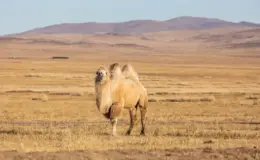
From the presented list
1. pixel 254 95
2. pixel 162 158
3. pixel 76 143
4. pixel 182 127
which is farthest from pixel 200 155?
pixel 254 95

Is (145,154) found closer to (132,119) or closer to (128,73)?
(132,119)

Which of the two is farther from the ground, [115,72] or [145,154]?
[115,72]

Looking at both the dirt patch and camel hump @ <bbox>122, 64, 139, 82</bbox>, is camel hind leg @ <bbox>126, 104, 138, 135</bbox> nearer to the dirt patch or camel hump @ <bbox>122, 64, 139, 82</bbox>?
camel hump @ <bbox>122, 64, 139, 82</bbox>

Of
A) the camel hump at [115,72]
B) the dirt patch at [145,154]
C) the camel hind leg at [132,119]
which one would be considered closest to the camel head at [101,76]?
the camel hump at [115,72]

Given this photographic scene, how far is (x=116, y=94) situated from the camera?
17.3 meters

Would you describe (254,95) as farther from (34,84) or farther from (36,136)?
(36,136)

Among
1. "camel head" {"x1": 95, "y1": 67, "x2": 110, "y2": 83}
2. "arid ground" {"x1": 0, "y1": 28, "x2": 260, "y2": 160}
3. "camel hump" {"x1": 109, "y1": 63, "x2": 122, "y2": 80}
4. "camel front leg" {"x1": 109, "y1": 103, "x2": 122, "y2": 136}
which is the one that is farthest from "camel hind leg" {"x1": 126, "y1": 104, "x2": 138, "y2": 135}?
"camel head" {"x1": 95, "y1": 67, "x2": 110, "y2": 83}

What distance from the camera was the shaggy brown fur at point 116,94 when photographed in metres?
16.8

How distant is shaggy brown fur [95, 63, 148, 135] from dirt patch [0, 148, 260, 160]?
4.81 metres

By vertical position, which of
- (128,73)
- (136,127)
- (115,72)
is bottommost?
(136,127)

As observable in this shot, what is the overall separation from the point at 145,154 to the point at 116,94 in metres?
5.68

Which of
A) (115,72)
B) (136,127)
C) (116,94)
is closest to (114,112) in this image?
(116,94)

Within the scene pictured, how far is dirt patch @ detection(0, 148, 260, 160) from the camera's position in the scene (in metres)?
11.1

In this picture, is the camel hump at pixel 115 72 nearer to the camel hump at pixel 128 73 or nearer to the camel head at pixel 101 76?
the camel head at pixel 101 76
